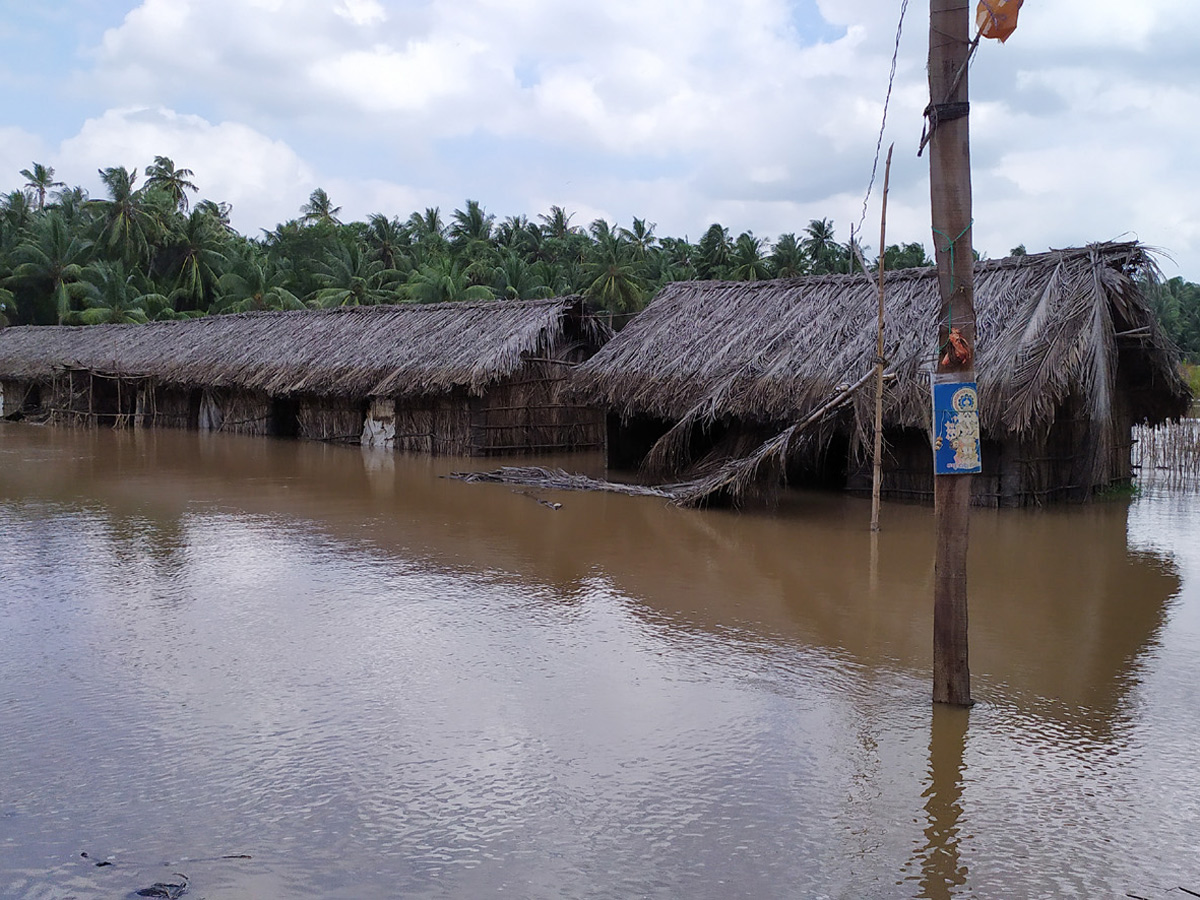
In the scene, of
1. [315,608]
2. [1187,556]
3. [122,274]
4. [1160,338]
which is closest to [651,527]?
[315,608]

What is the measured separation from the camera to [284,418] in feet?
70.0

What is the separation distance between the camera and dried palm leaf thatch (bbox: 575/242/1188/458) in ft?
33.7

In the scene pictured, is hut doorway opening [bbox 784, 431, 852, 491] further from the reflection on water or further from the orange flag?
the orange flag

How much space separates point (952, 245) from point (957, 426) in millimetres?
848

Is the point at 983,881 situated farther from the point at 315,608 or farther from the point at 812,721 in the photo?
the point at 315,608

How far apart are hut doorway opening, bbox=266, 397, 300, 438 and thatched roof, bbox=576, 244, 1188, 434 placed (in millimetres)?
9064

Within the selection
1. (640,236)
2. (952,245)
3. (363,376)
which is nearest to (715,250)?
(640,236)

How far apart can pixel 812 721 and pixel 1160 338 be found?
9320 millimetres

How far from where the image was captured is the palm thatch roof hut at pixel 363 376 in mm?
17109

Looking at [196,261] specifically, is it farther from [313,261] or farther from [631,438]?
[631,438]

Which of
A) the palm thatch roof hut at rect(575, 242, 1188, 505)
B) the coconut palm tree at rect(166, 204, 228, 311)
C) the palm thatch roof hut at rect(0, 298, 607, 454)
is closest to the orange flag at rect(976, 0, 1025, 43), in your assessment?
the palm thatch roof hut at rect(575, 242, 1188, 505)

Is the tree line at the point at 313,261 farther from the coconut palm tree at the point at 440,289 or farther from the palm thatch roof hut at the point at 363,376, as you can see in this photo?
the palm thatch roof hut at the point at 363,376

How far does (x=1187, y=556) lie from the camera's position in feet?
28.7

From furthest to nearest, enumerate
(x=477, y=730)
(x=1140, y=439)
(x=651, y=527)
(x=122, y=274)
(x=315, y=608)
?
(x=122, y=274), (x=1140, y=439), (x=651, y=527), (x=315, y=608), (x=477, y=730)
